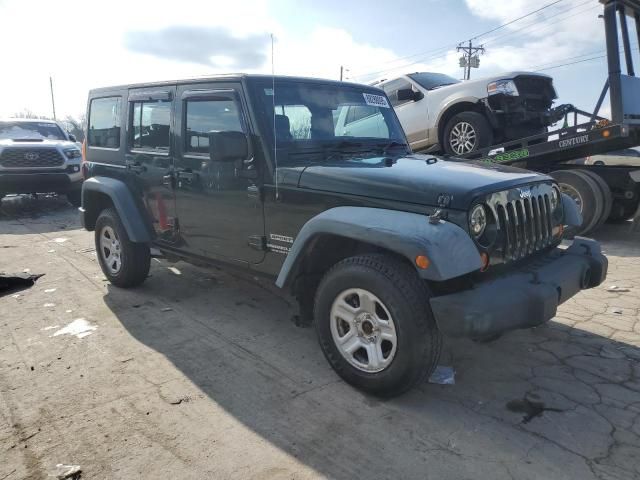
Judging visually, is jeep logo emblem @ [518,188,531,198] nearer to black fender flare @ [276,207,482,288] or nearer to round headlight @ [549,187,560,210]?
round headlight @ [549,187,560,210]

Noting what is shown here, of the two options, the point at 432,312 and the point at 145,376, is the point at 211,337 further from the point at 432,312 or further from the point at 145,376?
the point at 432,312

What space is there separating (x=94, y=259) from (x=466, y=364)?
16.8 feet

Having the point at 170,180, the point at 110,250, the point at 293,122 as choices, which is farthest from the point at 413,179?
the point at 110,250

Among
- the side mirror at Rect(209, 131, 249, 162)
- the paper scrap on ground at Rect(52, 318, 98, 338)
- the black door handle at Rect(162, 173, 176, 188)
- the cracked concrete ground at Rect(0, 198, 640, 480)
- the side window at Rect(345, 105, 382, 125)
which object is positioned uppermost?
the side window at Rect(345, 105, 382, 125)

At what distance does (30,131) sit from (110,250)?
767 centimetres

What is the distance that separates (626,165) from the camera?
7.56 m

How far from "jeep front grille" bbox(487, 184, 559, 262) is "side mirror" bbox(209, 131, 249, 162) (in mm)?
1690

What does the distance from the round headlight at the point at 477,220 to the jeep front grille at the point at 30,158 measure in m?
10.1

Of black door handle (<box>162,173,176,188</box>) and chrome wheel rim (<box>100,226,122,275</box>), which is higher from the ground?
black door handle (<box>162,173,176,188</box>)

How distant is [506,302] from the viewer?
2.57 meters

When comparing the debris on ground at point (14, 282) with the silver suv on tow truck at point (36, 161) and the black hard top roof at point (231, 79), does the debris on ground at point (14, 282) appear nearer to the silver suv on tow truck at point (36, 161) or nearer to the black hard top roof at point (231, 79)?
the black hard top roof at point (231, 79)

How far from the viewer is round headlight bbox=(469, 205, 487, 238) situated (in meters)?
2.67

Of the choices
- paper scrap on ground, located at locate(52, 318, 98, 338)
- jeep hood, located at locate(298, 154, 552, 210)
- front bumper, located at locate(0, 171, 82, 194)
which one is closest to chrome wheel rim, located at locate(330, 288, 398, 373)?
jeep hood, located at locate(298, 154, 552, 210)

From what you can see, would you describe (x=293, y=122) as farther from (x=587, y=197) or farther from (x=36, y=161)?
(x=36, y=161)
